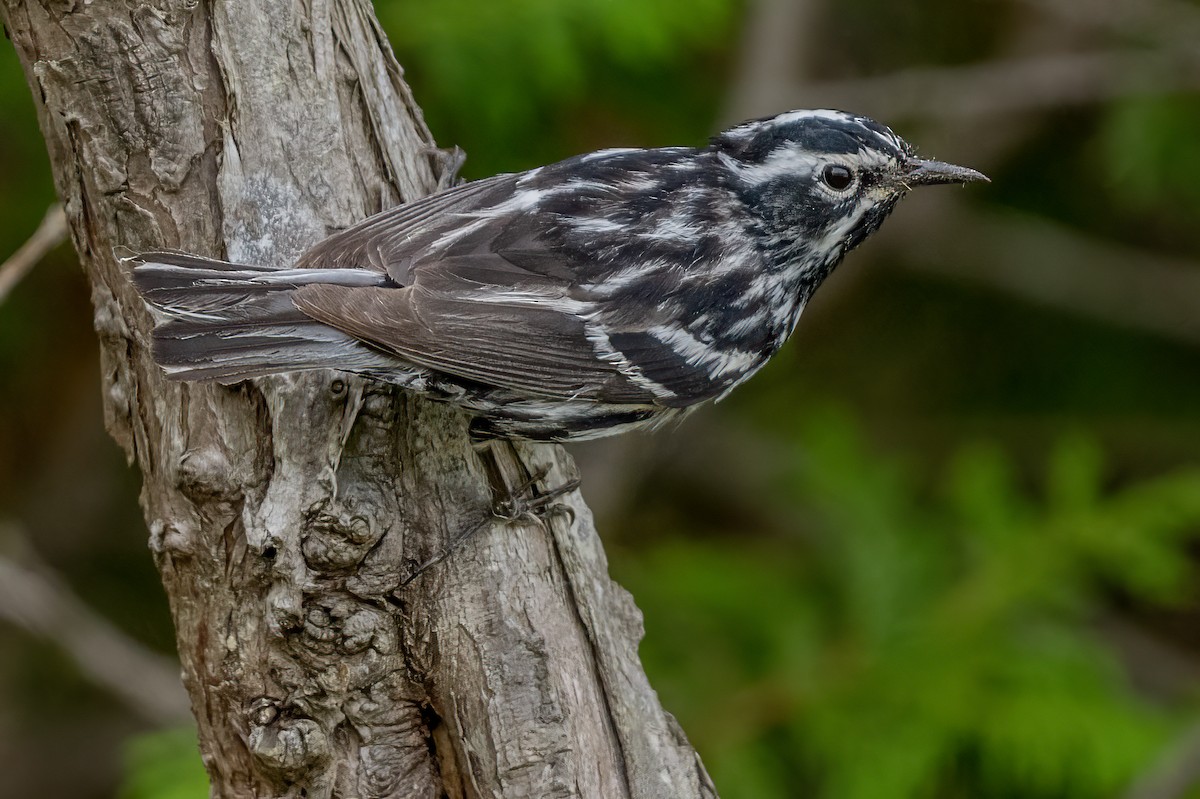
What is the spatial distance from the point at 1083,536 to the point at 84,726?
14.9 ft

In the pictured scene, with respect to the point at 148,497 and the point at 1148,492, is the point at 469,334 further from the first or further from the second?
A: the point at 1148,492

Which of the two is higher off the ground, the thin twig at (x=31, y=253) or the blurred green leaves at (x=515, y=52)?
the blurred green leaves at (x=515, y=52)

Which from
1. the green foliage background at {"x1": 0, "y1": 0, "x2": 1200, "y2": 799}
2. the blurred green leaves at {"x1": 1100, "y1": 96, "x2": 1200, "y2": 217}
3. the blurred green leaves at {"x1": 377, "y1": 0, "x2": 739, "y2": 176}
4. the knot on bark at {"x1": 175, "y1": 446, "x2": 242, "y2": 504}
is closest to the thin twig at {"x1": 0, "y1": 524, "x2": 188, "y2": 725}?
the green foliage background at {"x1": 0, "y1": 0, "x2": 1200, "y2": 799}

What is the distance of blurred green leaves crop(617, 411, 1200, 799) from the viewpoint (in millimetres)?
4203

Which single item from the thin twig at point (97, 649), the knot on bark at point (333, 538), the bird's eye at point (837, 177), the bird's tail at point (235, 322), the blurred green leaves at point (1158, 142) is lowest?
the knot on bark at point (333, 538)

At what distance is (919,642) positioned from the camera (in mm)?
4348

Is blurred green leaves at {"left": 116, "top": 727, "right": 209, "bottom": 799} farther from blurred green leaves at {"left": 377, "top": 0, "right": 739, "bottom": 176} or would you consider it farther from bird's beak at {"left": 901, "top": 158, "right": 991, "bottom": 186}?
bird's beak at {"left": 901, "top": 158, "right": 991, "bottom": 186}

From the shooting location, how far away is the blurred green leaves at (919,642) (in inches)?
165

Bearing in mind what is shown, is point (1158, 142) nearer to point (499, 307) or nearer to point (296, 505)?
point (499, 307)

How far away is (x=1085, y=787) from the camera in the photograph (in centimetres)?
427

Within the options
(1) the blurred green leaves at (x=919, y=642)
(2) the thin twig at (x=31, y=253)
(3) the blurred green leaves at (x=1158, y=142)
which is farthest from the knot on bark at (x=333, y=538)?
(3) the blurred green leaves at (x=1158, y=142)

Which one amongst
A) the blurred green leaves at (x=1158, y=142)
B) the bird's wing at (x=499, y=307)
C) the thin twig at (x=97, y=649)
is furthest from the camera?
the blurred green leaves at (x=1158, y=142)

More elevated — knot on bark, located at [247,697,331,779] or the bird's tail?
the bird's tail

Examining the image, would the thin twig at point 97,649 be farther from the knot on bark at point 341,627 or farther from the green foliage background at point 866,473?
the knot on bark at point 341,627
